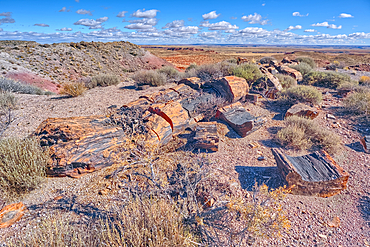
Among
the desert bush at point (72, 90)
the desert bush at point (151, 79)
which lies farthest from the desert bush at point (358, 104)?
the desert bush at point (72, 90)

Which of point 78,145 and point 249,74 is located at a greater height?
point 249,74

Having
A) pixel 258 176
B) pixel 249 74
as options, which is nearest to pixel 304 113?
pixel 258 176

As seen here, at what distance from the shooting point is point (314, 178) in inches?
115

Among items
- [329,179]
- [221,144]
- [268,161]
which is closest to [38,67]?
[221,144]

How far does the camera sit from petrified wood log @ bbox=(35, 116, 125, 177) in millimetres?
3150

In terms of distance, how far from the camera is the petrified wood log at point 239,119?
4738 millimetres

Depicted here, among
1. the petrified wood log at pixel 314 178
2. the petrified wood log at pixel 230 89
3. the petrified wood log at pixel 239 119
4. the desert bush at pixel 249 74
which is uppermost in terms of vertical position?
the desert bush at pixel 249 74

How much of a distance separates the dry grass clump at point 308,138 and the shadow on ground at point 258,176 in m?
1.12

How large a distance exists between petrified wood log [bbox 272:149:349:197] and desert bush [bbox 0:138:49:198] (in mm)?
3859

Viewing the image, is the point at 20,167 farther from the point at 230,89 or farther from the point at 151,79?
the point at 151,79

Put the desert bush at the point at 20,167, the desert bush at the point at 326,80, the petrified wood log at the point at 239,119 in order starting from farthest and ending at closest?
the desert bush at the point at 326,80 < the petrified wood log at the point at 239,119 < the desert bush at the point at 20,167

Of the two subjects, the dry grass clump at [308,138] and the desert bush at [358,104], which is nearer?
the dry grass clump at [308,138]

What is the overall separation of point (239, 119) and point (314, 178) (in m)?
2.35

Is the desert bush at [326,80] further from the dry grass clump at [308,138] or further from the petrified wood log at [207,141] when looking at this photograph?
the petrified wood log at [207,141]
